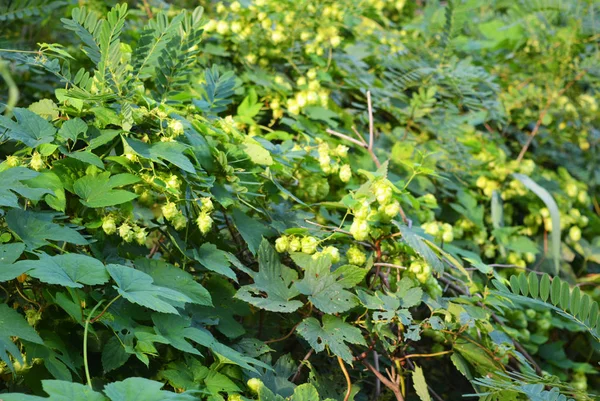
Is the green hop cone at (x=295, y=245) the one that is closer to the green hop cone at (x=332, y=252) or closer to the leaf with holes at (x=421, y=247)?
the green hop cone at (x=332, y=252)

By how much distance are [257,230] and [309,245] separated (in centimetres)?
13

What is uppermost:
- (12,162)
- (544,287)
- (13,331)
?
(12,162)

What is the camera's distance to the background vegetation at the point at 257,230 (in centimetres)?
112

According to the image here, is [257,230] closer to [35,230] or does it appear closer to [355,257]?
[355,257]

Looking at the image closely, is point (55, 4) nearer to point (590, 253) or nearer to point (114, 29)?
point (114, 29)

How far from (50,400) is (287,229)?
64cm

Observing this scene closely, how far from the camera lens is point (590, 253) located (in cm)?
245

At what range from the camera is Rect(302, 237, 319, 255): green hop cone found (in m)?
1.33

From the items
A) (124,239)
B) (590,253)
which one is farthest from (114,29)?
(590,253)

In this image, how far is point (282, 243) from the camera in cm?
135

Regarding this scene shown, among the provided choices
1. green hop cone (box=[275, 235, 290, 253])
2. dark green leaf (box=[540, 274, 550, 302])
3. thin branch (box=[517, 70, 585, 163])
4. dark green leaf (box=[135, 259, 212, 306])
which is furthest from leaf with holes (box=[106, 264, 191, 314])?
thin branch (box=[517, 70, 585, 163])

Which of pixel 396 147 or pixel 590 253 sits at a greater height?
pixel 396 147

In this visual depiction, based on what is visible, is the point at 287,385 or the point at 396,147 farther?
the point at 396,147

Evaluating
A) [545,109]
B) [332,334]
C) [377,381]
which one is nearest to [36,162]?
[332,334]
